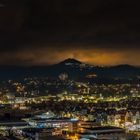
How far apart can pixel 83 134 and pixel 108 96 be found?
34518 mm

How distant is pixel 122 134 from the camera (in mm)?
23891

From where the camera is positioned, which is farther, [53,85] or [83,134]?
[53,85]

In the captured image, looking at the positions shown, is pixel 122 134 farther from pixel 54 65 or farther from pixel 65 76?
pixel 54 65

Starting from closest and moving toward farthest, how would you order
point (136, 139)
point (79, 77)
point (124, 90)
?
point (136, 139) → point (124, 90) → point (79, 77)

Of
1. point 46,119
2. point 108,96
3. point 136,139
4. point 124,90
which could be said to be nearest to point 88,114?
point 46,119

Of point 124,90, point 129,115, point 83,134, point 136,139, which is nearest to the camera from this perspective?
point 136,139

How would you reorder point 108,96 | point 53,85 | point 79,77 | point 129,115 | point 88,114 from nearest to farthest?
point 129,115
point 88,114
point 108,96
point 53,85
point 79,77

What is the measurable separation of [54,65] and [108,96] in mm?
36894

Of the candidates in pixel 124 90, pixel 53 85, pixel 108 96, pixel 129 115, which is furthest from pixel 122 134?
pixel 53 85

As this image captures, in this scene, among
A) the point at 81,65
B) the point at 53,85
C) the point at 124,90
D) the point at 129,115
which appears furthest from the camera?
the point at 81,65

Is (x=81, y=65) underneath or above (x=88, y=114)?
above

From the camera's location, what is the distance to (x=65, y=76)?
3194 inches

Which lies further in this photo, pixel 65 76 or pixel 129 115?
pixel 65 76

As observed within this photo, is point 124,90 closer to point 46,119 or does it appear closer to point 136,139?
point 46,119
